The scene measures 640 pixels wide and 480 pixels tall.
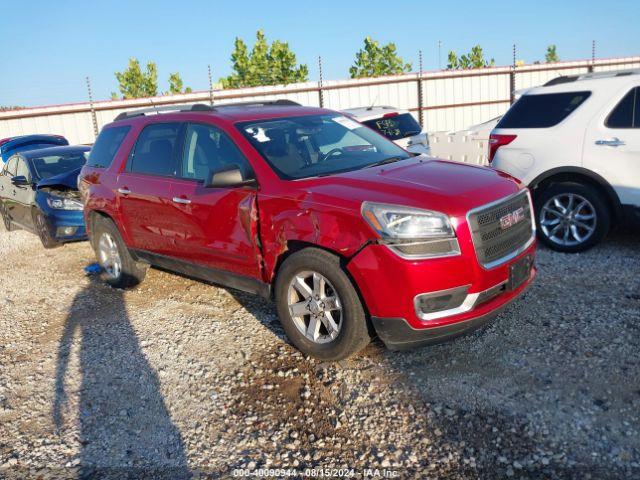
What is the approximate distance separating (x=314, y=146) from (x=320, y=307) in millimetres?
1403

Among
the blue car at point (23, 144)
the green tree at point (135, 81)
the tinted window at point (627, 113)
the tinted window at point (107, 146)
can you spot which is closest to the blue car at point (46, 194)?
the tinted window at point (107, 146)

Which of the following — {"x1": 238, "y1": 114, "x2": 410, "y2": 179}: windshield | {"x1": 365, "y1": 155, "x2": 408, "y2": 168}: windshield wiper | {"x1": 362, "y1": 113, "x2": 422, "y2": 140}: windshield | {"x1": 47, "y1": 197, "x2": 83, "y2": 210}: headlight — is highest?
{"x1": 238, "y1": 114, "x2": 410, "y2": 179}: windshield

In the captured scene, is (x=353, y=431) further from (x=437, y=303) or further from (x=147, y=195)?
(x=147, y=195)

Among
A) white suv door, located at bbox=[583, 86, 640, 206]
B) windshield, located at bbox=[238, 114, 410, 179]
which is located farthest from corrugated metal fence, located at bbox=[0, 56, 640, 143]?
windshield, located at bbox=[238, 114, 410, 179]

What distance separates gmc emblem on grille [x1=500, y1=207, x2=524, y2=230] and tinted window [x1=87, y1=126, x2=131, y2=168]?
12.7 ft

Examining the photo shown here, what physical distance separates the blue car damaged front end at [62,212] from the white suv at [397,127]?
4564 millimetres

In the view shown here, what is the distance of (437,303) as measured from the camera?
11.1ft

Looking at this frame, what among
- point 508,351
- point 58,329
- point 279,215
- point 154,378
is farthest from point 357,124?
point 58,329

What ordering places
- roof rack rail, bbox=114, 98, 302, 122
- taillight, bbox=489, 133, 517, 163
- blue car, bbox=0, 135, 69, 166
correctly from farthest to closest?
blue car, bbox=0, 135, 69, 166
taillight, bbox=489, 133, 517, 163
roof rack rail, bbox=114, 98, 302, 122

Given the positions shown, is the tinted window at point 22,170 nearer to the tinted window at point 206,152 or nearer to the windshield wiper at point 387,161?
the tinted window at point 206,152

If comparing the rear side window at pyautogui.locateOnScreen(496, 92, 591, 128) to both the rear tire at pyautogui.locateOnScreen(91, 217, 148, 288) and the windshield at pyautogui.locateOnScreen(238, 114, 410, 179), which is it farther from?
the rear tire at pyautogui.locateOnScreen(91, 217, 148, 288)

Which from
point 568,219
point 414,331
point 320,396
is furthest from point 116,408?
point 568,219

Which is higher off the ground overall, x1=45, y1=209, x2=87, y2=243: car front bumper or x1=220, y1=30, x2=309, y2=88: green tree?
x1=220, y1=30, x2=309, y2=88: green tree

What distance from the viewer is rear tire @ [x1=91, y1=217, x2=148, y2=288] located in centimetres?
583
